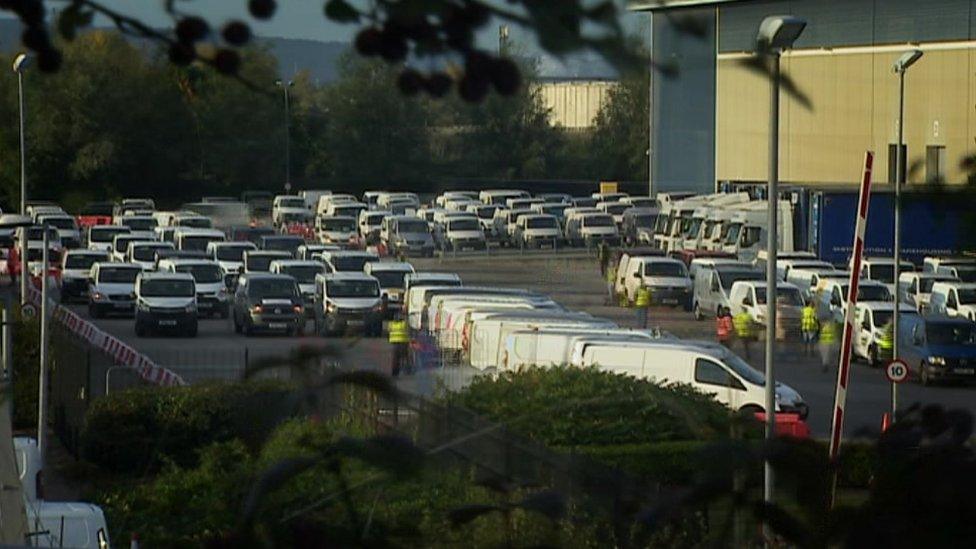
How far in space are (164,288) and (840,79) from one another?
25460mm

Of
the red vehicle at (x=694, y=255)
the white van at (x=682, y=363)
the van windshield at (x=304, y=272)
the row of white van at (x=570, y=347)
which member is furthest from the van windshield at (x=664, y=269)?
the white van at (x=682, y=363)

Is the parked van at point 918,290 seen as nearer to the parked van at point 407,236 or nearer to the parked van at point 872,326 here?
the parked van at point 872,326

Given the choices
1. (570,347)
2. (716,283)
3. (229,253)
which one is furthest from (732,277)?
(570,347)

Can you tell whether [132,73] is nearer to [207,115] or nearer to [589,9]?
[207,115]

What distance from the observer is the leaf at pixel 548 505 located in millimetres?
2434

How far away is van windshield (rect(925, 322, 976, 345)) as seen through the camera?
20797mm

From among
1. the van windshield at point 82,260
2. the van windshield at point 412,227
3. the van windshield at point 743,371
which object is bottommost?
the van windshield at point 743,371

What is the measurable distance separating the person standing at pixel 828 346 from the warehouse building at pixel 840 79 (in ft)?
41.3

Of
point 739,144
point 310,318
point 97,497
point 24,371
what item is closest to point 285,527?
point 97,497

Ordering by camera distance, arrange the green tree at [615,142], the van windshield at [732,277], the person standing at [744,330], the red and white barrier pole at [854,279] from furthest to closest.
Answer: the van windshield at [732,277] < the person standing at [744,330] < the green tree at [615,142] < the red and white barrier pole at [854,279]

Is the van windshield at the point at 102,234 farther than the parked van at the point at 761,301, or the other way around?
the van windshield at the point at 102,234

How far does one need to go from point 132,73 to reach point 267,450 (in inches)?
106

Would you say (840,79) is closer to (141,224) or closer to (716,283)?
(716,283)

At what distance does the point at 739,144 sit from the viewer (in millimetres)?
12711
